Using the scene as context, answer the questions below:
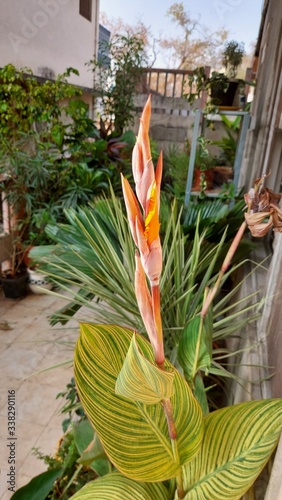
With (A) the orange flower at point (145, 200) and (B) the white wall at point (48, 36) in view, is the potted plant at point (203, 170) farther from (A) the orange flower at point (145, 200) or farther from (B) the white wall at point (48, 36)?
(A) the orange flower at point (145, 200)

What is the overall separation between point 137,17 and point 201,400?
4618 mm

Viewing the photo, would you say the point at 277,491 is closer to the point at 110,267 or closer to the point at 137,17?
the point at 110,267

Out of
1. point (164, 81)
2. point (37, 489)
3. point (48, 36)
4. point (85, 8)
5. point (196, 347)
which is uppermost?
point (85, 8)

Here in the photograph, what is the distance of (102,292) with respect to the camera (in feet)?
3.66

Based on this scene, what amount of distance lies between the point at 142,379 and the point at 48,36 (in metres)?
4.03

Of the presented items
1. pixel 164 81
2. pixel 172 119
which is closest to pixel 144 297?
pixel 172 119

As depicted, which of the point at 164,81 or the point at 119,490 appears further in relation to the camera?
the point at 164,81

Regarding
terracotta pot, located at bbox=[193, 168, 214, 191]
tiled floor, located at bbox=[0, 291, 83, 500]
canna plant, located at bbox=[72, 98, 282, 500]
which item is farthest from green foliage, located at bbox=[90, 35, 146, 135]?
canna plant, located at bbox=[72, 98, 282, 500]

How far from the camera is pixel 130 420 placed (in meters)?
0.58

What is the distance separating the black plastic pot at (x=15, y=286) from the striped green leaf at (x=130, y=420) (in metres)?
2.78

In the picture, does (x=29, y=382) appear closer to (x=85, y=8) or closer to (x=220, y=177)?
(x=220, y=177)

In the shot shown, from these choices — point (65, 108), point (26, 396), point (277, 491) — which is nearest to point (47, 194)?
point (65, 108)

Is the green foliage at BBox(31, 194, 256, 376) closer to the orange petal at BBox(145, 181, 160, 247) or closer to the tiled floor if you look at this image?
the tiled floor

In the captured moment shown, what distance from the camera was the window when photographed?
4413 mm
